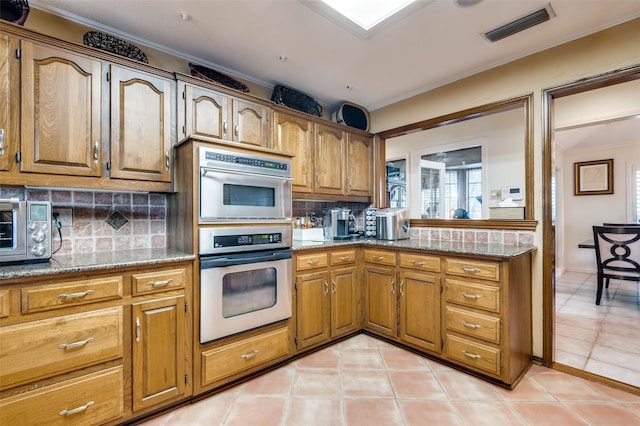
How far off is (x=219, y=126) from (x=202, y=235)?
3.02 feet

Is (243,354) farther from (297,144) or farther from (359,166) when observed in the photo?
(359,166)

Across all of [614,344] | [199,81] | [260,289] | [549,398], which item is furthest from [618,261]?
[199,81]

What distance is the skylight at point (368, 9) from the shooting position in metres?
1.86

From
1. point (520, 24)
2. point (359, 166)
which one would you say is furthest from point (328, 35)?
point (359, 166)

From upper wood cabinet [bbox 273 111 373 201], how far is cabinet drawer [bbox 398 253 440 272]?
3.31ft

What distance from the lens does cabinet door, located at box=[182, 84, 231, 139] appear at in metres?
2.19

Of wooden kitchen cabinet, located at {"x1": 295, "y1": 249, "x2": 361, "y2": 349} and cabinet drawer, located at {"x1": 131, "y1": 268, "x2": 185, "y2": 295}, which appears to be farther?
wooden kitchen cabinet, located at {"x1": 295, "y1": 249, "x2": 361, "y2": 349}

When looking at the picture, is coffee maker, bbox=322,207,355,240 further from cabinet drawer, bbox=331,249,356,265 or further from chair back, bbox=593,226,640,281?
chair back, bbox=593,226,640,281

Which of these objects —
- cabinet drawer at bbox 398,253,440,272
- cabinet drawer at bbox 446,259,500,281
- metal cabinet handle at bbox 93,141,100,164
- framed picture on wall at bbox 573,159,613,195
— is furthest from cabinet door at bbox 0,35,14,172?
framed picture on wall at bbox 573,159,613,195

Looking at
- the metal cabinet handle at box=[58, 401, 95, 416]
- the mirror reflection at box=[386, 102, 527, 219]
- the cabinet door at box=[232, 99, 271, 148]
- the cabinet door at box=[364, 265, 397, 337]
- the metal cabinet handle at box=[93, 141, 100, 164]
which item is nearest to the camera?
the metal cabinet handle at box=[58, 401, 95, 416]

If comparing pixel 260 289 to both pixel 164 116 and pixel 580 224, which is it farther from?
pixel 580 224

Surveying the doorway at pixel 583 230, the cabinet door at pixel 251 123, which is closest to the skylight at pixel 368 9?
the cabinet door at pixel 251 123

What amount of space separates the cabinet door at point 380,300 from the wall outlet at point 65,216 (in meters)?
2.34

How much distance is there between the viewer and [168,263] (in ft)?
5.91
